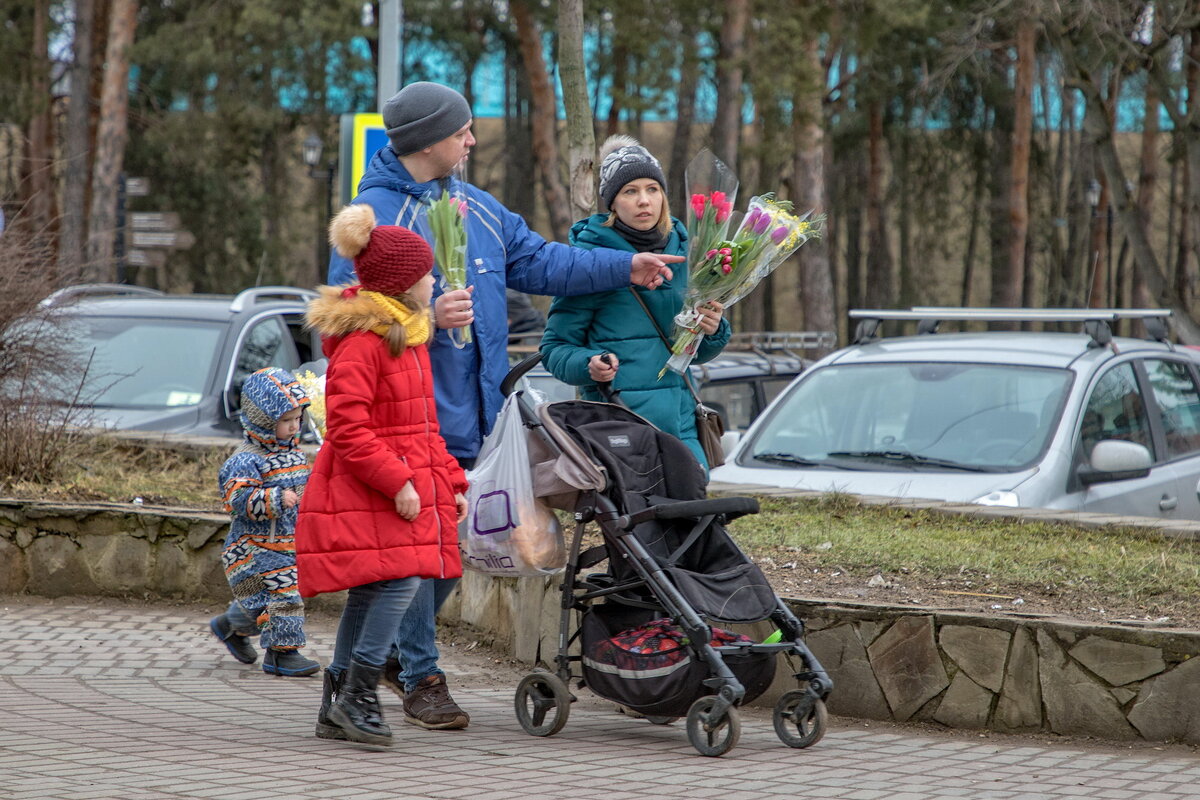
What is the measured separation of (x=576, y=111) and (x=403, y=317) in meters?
3.78

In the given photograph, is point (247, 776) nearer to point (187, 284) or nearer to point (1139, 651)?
point (1139, 651)

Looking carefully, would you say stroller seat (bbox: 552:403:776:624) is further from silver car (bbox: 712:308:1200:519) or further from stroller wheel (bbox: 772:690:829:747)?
silver car (bbox: 712:308:1200:519)

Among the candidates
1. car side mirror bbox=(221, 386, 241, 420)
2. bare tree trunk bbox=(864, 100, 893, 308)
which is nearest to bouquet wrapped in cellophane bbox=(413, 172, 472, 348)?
car side mirror bbox=(221, 386, 241, 420)

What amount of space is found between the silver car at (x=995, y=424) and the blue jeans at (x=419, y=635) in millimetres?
3273

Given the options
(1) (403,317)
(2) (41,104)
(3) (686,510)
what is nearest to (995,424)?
(3) (686,510)

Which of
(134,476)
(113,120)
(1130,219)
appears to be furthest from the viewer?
(113,120)

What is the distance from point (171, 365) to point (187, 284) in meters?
29.6

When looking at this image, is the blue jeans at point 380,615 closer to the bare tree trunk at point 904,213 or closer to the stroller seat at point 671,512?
the stroller seat at point 671,512

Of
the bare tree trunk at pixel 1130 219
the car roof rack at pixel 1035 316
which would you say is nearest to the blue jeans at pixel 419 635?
the car roof rack at pixel 1035 316

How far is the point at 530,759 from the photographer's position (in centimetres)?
476

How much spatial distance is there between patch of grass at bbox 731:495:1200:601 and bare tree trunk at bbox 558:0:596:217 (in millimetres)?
1985

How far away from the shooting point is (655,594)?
191 inches

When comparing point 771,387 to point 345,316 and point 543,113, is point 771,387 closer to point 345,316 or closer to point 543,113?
point 345,316

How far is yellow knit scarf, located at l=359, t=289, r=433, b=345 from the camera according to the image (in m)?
4.82
